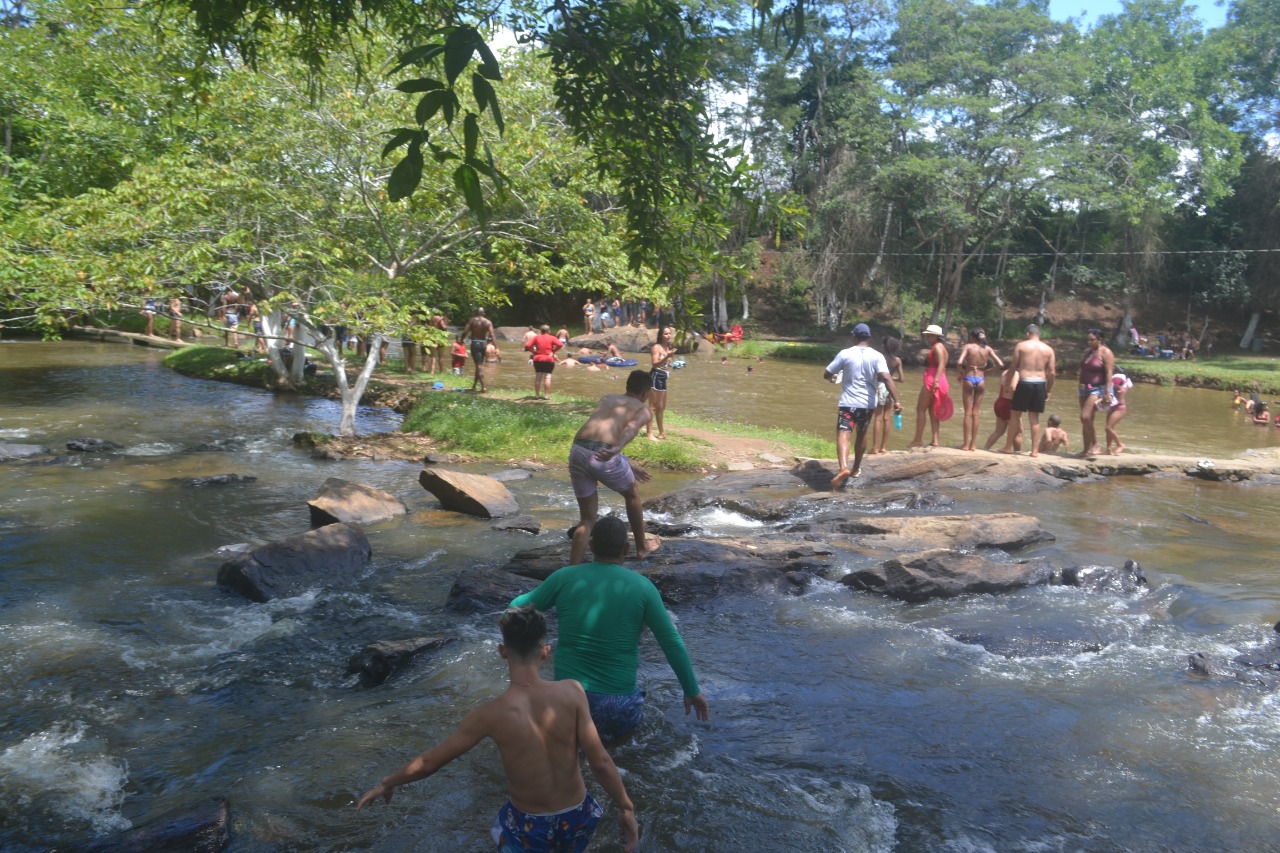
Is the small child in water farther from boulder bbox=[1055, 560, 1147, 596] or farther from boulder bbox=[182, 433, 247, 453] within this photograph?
boulder bbox=[182, 433, 247, 453]

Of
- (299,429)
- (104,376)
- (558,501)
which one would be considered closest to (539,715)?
(558,501)

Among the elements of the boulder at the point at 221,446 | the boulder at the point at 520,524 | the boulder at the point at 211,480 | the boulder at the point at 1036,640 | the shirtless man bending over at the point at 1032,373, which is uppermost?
the shirtless man bending over at the point at 1032,373

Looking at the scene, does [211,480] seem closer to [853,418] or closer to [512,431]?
[512,431]

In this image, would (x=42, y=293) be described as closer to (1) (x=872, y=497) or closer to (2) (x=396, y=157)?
(2) (x=396, y=157)

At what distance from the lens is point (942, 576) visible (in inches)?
327

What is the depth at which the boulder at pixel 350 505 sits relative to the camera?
1002 centimetres

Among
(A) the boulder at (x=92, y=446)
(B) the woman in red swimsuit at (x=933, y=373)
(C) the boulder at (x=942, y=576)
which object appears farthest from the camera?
(A) the boulder at (x=92, y=446)

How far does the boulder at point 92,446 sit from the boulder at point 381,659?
30.5ft

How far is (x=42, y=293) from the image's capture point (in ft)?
44.6

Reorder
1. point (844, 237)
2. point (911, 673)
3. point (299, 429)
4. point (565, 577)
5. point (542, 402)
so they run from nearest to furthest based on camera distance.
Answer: point (565, 577) < point (911, 673) < point (299, 429) < point (542, 402) < point (844, 237)

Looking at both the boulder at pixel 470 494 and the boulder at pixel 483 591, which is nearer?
the boulder at pixel 483 591

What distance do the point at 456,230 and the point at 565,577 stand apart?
12061 mm

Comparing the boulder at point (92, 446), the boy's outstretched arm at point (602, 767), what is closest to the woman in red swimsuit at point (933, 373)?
the boy's outstretched arm at point (602, 767)

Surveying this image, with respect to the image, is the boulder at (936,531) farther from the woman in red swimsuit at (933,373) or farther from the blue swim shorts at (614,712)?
the blue swim shorts at (614,712)
